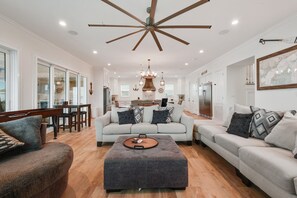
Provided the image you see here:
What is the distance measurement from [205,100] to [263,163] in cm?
631

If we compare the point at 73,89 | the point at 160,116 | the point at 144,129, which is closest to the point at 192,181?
the point at 144,129

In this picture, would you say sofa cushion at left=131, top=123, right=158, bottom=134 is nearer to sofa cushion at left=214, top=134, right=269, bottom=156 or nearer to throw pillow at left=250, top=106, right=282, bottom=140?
sofa cushion at left=214, top=134, right=269, bottom=156

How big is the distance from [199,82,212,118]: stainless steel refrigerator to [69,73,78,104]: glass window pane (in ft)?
20.6

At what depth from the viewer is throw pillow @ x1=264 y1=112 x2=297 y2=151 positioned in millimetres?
1841

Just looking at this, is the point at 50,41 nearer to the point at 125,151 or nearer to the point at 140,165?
the point at 125,151

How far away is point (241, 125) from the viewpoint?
8.48ft

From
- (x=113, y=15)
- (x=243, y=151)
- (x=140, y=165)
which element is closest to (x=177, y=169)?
(x=140, y=165)

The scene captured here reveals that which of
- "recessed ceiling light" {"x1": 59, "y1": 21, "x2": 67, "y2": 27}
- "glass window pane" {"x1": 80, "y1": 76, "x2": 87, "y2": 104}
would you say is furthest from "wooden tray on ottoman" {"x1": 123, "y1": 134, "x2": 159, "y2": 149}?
"glass window pane" {"x1": 80, "y1": 76, "x2": 87, "y2": 104}

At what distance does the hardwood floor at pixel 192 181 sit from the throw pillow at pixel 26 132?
2.35 feet

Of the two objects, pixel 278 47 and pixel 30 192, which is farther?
pixel 278 47

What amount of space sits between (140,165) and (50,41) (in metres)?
4.72

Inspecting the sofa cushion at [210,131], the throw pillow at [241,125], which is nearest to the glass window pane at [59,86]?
the sofa cushion at [210,131]

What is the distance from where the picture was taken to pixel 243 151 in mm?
1928

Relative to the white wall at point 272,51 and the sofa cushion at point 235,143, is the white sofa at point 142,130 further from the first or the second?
the white wall at point 272,51
